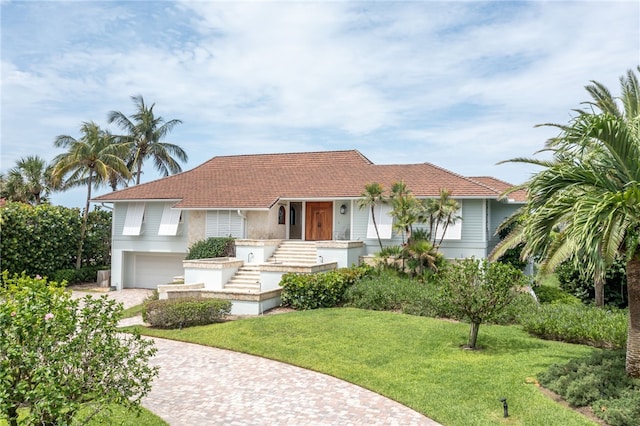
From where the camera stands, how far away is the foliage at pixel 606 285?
1880 centimetres

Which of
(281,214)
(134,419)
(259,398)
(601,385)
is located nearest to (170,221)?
(281,214)

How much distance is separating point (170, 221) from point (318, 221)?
27.0 ft

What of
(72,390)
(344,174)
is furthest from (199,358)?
(344,174)

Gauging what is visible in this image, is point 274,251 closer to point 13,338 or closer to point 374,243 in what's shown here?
point 374,243

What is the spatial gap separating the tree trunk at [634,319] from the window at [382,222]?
539 inches

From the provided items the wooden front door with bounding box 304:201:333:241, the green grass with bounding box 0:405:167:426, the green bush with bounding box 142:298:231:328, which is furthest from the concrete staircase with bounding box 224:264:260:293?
the green grass with bounding box 0:405:167:426

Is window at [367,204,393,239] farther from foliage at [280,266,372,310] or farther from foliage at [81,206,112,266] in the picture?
foliage at [81,206,112,266]

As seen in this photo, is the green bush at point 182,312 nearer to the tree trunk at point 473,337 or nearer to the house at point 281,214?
the house at point 281,214

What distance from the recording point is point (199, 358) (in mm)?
11352

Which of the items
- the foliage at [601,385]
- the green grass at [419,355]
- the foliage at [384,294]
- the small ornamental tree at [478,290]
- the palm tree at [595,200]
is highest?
the palm tree at [595,200]

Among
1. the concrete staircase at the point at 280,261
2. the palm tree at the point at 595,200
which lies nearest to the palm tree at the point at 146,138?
the concrete staircase at the point at 280,261

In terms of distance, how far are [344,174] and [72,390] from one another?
867 inches

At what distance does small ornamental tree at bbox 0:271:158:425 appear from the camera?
4.54m

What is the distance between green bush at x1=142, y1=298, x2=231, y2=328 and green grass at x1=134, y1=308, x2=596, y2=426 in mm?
485
